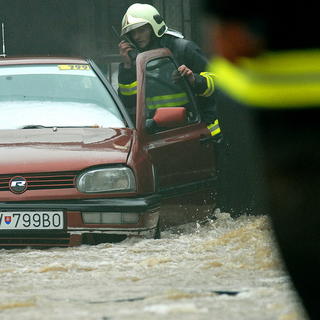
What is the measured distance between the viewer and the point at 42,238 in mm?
7320

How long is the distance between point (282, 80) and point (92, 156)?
5237mm

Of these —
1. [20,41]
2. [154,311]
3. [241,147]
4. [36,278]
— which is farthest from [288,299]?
[20,41]

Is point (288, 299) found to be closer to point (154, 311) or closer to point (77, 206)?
point (154, 311)

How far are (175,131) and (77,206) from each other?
1.49 meters

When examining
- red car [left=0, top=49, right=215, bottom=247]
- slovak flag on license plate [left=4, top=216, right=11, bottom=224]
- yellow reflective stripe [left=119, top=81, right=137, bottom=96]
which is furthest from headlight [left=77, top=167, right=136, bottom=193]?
yellow reflective stripe [left=119, top=81, right=137, bottom=96]

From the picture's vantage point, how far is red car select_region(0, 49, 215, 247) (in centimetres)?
734

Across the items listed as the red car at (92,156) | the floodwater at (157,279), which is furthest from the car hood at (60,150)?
the floodwater at (157,279)

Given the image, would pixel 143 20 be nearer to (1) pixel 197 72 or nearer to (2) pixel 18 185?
(1) pixel 197 72

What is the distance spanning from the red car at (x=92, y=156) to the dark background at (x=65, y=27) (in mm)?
7554

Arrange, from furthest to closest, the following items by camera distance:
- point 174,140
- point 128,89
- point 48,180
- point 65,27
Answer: point 65,27, point 128,89, point 174,140, point 48,180

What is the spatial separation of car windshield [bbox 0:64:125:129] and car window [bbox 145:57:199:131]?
0.32 m

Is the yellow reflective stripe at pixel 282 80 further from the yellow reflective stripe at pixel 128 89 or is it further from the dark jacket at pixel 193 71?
the dark jacket at pixel 193 71

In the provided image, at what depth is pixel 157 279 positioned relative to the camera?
5.99 m

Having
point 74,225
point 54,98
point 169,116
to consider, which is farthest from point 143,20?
point 74,225
